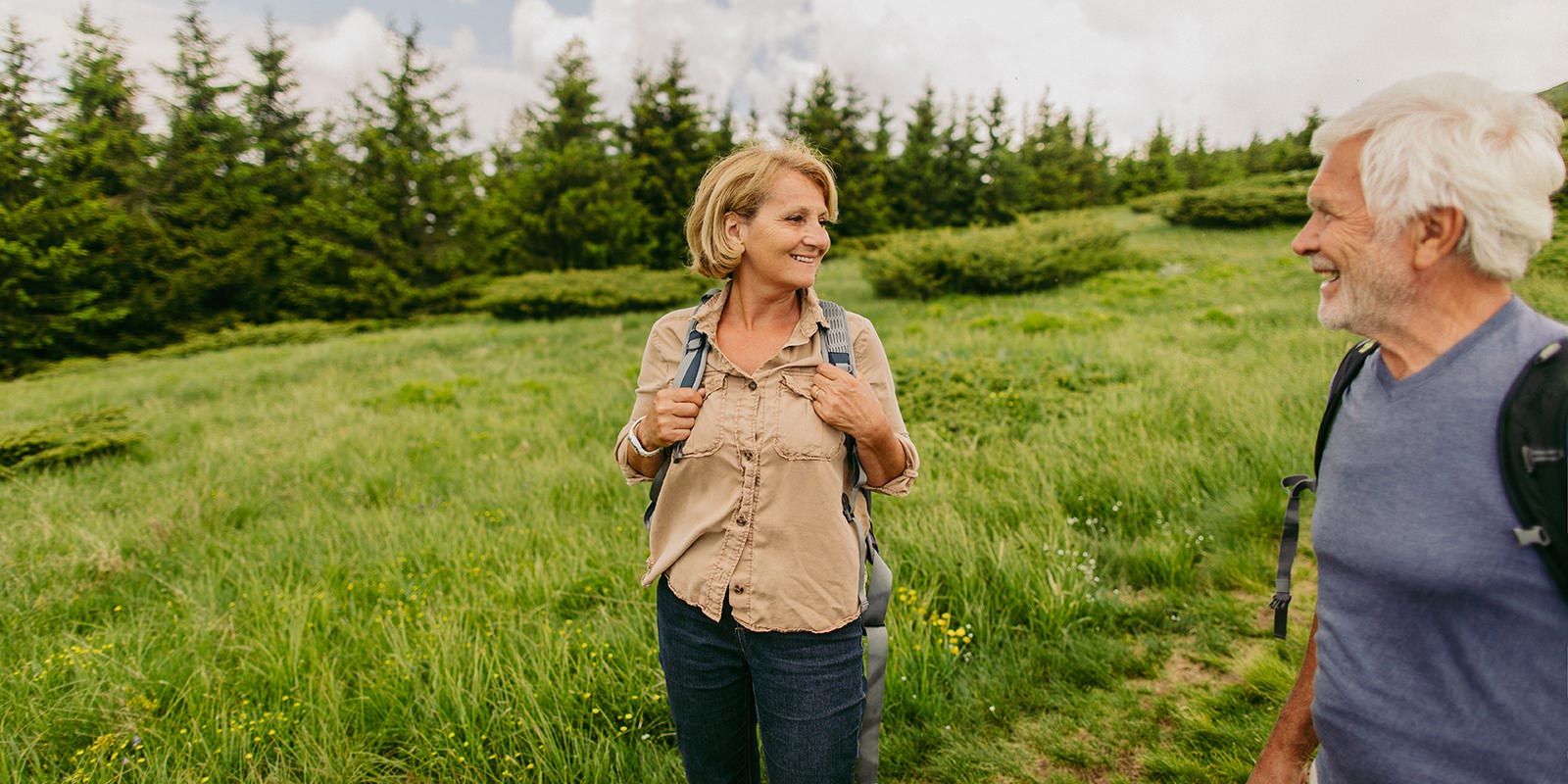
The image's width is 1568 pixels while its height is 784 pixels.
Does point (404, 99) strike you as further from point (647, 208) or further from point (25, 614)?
point (25, 614)

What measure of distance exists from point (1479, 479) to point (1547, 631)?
0.82 ft

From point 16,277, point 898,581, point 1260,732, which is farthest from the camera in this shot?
point 16,277

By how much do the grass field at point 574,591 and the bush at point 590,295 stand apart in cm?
1153

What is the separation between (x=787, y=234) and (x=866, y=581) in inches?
38.1

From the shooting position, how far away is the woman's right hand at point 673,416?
1.82m

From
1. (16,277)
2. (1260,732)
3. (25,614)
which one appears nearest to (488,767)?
(1260,732)

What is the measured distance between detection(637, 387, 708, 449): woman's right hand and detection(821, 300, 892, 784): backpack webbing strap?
14.2 inches

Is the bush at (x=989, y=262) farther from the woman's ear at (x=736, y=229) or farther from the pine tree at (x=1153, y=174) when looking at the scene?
the pine tree at (x=1153, y=174)

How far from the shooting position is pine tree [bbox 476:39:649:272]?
27.8 m

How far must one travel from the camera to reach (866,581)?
2.08 m

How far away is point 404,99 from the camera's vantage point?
2856 centimetres

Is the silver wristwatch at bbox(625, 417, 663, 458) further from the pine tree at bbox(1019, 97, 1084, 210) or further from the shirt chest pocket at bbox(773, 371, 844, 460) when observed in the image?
the pine tree at bbox(1019, 97, 1084, 210)

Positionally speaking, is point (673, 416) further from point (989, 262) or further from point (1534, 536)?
point (989, 262)

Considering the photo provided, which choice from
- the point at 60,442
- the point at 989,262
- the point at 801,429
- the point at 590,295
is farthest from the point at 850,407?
the point at 590,295
